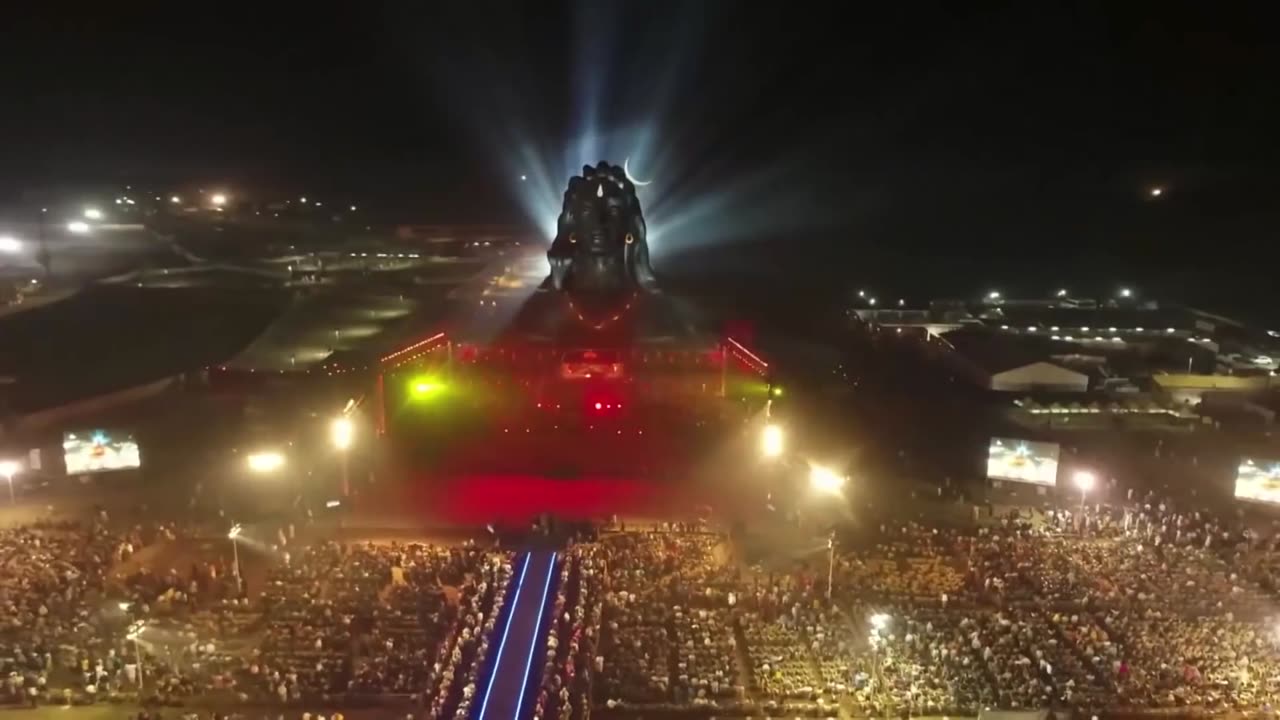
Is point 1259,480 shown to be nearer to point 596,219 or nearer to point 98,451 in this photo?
point 596,219

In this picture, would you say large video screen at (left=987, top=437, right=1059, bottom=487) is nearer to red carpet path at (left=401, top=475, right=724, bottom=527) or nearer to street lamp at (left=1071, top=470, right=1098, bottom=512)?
street lamp at (left=1071, top=470, right=1098, bottom=512)

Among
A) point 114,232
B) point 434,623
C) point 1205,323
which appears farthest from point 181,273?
point 1205,323

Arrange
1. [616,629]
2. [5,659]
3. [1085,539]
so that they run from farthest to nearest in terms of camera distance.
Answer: [1085,539], [616,629], [5,659]

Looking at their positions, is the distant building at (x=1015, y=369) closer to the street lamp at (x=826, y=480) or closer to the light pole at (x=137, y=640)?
the street lamp at (x=826, y=480)

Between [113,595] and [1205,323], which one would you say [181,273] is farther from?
[1205,323]

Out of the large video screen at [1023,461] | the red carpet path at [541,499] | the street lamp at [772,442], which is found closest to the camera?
the red carpet path at [541,499]

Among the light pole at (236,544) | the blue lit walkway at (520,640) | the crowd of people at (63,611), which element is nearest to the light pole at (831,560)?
the blue lit walkway at (520,640)
